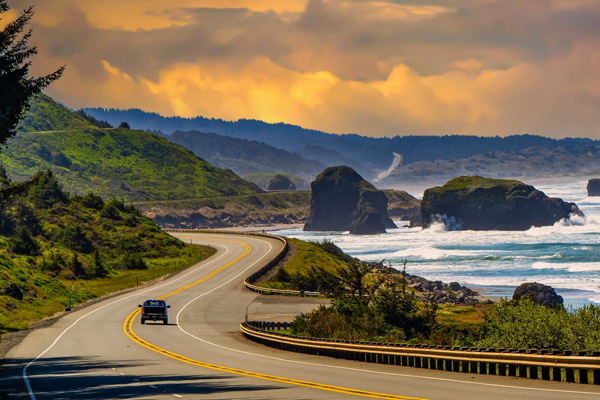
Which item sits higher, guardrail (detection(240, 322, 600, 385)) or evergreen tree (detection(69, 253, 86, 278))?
evergreen tree (detection(69, 253, 86, 278))

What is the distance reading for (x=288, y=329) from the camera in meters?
47.6

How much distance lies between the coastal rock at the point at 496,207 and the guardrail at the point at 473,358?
529 ft

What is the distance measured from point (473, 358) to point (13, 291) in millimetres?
43160

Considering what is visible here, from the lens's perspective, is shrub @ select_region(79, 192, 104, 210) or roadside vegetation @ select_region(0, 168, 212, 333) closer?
roadside vegetation @ select_region(0, 168, 212, 333)

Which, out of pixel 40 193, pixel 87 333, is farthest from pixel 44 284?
pixel 40 193

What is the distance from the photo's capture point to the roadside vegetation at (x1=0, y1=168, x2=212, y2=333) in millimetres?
60288

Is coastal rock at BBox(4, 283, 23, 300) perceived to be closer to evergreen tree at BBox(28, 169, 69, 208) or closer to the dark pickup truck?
the dark pickup truck

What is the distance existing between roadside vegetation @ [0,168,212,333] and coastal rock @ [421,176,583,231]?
9418 cm

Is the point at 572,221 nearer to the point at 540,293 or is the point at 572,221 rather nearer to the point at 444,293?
the point at 444,293

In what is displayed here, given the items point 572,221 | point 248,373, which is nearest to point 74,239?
point 248,373

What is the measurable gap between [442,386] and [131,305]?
44.6 meters

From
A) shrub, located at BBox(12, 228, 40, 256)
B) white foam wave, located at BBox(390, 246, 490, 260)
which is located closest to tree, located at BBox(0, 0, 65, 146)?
shrub, located at BBox(12, 228, 40, 256)

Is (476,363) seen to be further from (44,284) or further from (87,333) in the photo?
(44,284)

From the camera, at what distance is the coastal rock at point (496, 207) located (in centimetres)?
18750
